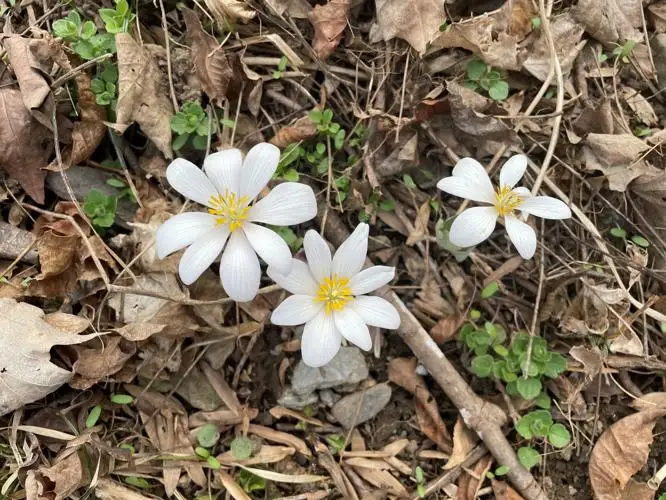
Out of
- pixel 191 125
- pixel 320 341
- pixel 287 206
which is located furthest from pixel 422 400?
pixel 191 125

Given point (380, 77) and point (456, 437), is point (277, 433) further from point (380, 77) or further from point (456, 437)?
point (380, 77)

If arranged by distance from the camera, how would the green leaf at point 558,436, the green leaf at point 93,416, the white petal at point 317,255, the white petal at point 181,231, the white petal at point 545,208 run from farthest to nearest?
1. the green leaf at point 558,436
2. the green leaf at point 93,416
3. the white petal at point 545,208
4. the white petal at point 317,255
5. the white petal at point 181,231

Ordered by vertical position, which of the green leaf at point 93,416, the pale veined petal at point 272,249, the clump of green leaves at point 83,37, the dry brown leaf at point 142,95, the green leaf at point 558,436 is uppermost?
the clump of green leaves at point 83,37

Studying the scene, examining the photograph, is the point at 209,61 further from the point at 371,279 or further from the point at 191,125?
the point at 371,279

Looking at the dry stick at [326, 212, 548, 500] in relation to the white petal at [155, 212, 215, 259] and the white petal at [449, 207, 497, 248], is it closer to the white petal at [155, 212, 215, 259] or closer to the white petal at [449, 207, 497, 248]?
the white petal at [449, 207, 497, 248]

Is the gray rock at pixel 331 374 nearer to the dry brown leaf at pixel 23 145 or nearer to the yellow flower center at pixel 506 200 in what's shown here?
the yellow flower center at pixel 506 200

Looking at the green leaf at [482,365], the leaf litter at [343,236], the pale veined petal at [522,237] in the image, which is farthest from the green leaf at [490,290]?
the pale veined petal at [522,237]

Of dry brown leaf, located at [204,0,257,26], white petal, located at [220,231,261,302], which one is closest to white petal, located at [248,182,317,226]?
white petal, located at [220,231,261,302]
